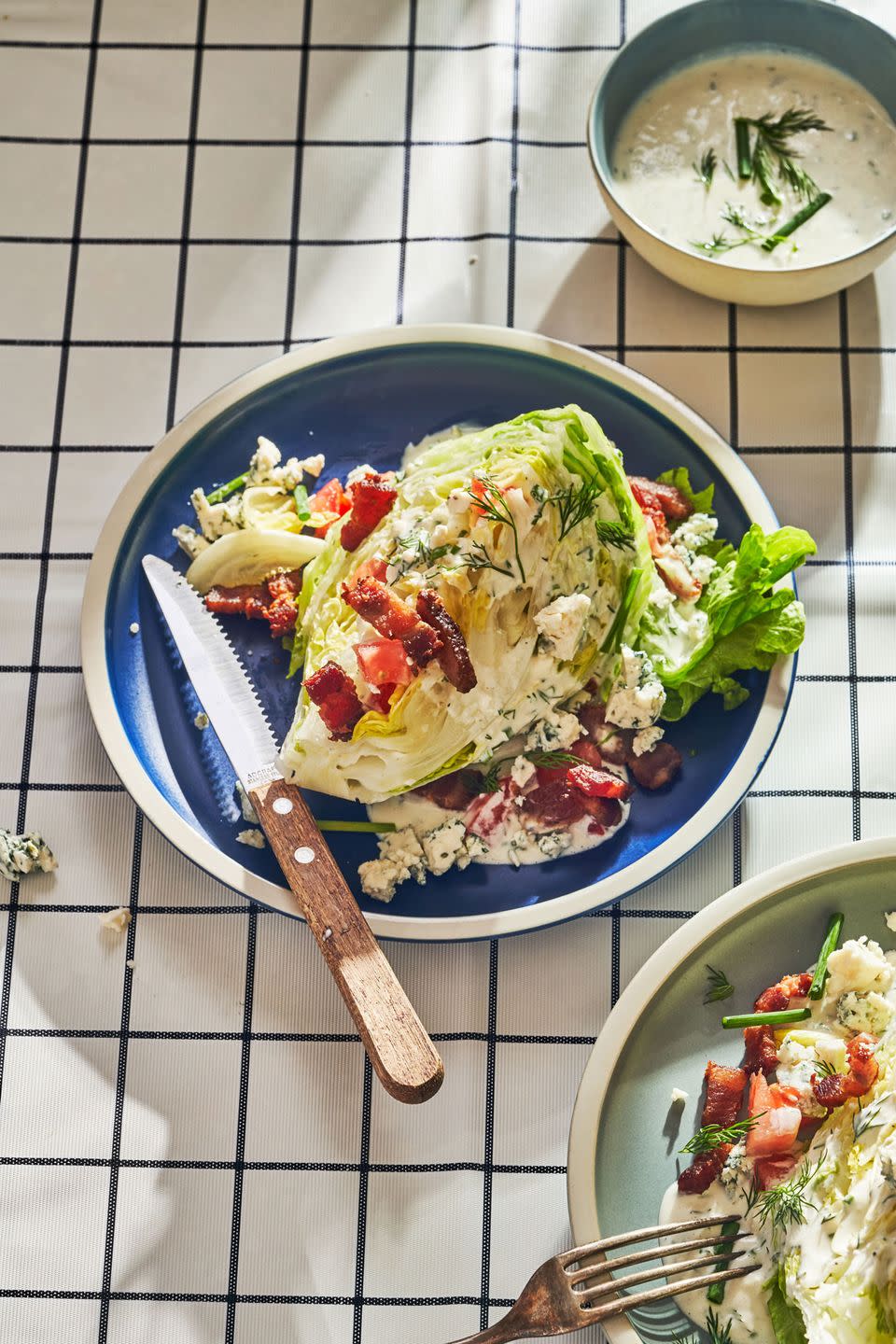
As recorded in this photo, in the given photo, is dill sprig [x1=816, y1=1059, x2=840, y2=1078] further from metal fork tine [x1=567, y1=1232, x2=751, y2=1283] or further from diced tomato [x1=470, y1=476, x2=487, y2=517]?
diced tomato [x1=470, y1=476, x2=487, y2=517]

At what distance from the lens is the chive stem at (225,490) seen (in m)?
2.60

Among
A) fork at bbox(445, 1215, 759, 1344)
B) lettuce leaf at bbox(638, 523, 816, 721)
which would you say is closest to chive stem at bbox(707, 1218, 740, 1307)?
fork at bbox(445, 1215, 759, 1344)

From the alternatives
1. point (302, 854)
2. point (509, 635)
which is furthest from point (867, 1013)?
point (302, 854)

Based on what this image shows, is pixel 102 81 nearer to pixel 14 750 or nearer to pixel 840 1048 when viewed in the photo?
pixel 14 750

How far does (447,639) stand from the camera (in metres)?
2.26

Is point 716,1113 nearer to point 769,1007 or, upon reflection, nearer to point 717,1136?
point 717,1136

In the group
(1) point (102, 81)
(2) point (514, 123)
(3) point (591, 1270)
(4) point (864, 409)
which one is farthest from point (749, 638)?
(1) point (102, 81)

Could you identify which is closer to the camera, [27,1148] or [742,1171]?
[742,1171]

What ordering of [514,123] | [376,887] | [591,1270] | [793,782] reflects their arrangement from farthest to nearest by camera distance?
[514,123], [793,782], [376,887], [591,1270]

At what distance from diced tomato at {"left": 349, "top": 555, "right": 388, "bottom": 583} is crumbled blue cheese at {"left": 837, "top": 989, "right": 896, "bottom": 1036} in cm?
108

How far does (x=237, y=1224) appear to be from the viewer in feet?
7.71

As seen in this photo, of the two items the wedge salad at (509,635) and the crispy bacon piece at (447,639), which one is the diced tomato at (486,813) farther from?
the crispy bacon piece at (447,639)

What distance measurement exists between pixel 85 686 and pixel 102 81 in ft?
4.94

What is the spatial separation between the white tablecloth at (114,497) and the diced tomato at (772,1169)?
1.28ft
